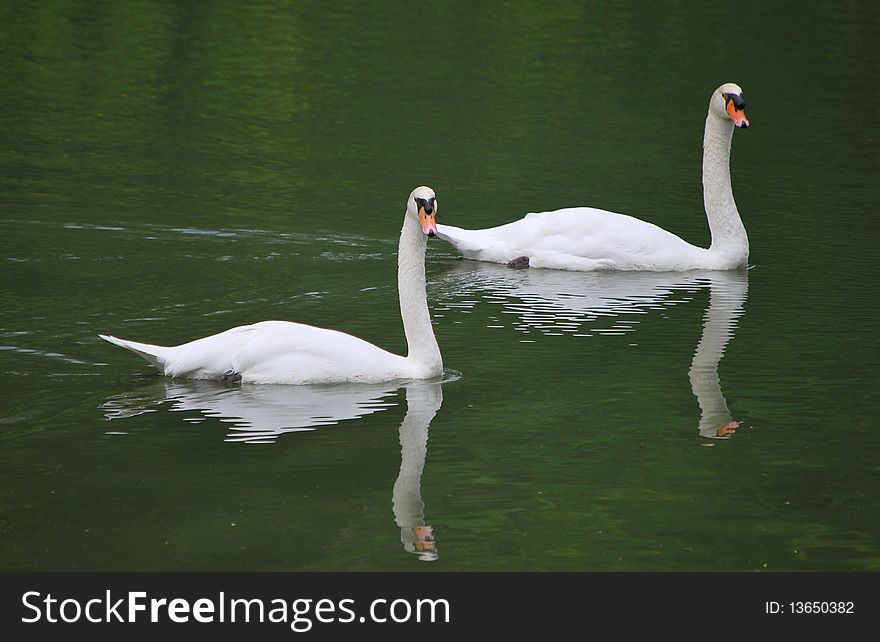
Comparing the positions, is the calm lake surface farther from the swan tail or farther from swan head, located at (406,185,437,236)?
swan head, located at (406,185,437,236)

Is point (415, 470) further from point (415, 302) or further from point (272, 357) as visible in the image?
point (415, 302)

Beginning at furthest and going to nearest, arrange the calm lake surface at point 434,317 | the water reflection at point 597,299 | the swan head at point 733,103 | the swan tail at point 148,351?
the swan head at point 733,103 < the water reflection at point 597,299 < the swan tail at point 148,351 < the calm lake surface at point 434,317

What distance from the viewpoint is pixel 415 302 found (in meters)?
11.0

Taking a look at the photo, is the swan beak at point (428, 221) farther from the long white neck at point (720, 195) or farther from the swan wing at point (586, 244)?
the long white neck at point (720, 195)

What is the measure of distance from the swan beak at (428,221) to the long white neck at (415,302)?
0.80 feet

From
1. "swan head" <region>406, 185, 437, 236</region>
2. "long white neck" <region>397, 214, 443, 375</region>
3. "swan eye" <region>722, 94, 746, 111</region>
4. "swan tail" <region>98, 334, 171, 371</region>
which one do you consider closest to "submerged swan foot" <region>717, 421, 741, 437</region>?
"long white neck" <region>397, 214, 443, 375</region>

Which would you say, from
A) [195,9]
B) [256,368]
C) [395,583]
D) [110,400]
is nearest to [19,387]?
[110,400]

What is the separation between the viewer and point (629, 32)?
116 ft

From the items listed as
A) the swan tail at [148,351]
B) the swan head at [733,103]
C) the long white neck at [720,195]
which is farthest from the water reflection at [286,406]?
the swan head at [733,103]

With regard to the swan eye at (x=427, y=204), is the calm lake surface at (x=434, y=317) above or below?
below

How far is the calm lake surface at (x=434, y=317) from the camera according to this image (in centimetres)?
792

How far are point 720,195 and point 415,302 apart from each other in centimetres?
633

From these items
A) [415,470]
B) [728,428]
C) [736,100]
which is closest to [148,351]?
[415,470]

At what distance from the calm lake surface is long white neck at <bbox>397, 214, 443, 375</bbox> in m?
0.21
